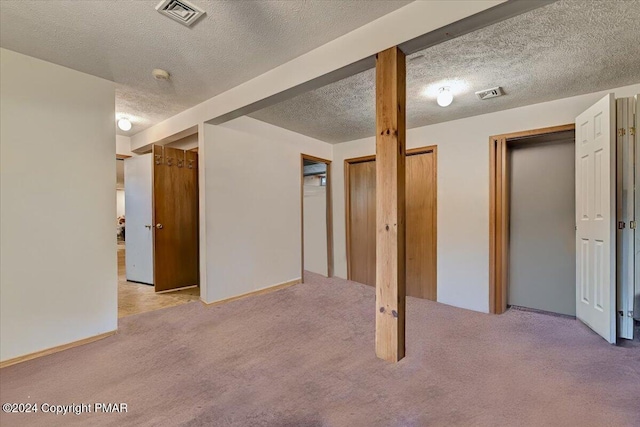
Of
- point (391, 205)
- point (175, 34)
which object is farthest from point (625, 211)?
point (175, 34)

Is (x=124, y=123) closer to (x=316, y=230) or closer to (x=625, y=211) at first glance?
(x=316, y=230)

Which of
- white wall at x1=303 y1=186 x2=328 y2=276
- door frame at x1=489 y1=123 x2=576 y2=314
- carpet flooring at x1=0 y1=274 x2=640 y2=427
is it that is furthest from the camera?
white wall at x1=303 y1=186 x2=328 y2=276

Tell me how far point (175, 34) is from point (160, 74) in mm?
660

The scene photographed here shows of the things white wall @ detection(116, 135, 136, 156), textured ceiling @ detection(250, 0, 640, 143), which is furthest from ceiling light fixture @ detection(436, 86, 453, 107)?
white wall @ detection(116, 135, 136, 156)

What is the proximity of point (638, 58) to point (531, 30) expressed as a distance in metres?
1.05

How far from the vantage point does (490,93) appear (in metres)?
2.73

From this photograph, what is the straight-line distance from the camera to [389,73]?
1814 millimetres

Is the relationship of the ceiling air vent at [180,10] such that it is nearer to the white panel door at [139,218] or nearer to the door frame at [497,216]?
the white panel door at [139,218]

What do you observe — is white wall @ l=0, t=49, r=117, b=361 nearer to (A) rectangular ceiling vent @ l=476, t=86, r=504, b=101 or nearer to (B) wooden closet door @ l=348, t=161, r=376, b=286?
(B) wooden closet door @ l=348, t=161, r=376, b=286

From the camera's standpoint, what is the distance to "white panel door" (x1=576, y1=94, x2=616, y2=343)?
2.35 meters

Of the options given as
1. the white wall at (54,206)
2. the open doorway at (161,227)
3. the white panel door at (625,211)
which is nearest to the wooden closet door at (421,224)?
the white panel door at (625,211)

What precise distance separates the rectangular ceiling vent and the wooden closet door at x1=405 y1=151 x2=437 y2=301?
3.23ft

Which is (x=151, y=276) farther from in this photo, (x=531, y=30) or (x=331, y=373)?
(x=531, y=30)

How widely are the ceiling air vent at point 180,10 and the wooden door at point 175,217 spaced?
92.9 inches
